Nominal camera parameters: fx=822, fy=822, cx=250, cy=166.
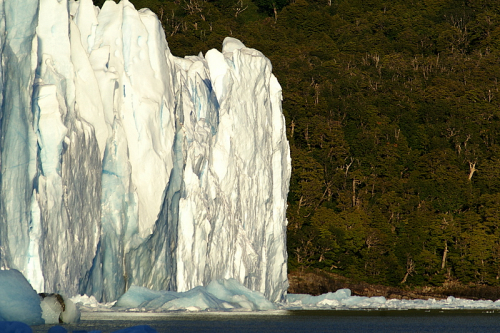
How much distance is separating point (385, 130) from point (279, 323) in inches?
1733

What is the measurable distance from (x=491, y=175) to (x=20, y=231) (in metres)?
48.2

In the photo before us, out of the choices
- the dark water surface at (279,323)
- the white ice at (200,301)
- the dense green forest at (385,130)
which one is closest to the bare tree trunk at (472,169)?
the dense green forest at (385,130)

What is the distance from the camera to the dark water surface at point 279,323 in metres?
20.7

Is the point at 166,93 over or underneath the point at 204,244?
over

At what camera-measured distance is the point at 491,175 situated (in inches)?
2479

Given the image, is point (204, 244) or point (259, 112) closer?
point (204, 244)

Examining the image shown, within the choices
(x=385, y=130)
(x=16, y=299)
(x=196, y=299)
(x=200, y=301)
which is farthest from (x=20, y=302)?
(x=385, y=130)

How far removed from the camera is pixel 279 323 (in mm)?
25000

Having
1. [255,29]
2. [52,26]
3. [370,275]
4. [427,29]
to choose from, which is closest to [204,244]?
[52,26]

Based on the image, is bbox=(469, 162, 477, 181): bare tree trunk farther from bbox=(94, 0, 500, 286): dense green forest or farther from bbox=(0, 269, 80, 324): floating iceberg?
bbox=(0, 269, 80, 324): floating iceberg

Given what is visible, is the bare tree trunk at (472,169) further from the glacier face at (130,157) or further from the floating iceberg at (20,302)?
the floating iceberg at (20,302)

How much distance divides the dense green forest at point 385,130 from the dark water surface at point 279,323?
24498mm

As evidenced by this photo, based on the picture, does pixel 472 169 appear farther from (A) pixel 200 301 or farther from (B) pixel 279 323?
(B) pixel 279 323

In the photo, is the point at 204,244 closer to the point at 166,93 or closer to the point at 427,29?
the point at 166,93
